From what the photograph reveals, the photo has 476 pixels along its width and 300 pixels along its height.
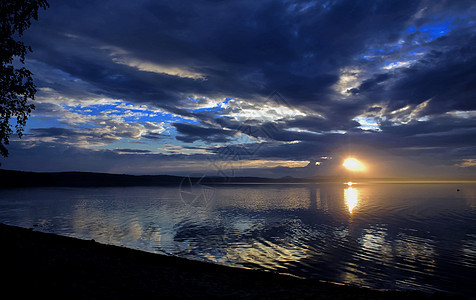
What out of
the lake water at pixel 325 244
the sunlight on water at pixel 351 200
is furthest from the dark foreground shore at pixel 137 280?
the sunlight on water at pixel 351 200

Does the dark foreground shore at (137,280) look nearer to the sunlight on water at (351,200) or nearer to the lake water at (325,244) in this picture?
the lake water at (325,244)

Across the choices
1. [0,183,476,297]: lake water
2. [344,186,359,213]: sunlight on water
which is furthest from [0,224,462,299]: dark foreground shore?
[344,186,359,213]: sunlight on water

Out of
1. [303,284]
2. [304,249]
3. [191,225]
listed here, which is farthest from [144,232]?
[303,284]

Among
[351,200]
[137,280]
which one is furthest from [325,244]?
[351,200]

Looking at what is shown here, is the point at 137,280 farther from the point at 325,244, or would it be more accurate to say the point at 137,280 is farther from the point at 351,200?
the point at 351,200

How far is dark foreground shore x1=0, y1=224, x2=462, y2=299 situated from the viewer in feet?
34.9

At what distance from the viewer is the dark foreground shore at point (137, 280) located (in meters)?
10.6

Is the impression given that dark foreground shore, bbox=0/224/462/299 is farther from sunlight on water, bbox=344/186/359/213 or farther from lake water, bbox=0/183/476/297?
sunlight on water, bbox=344/186/359/213

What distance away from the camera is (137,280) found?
1251cm

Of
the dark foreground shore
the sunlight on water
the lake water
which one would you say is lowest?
the sunlight on water

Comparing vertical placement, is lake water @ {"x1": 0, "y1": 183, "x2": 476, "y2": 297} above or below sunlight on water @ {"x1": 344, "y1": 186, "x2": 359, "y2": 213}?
above

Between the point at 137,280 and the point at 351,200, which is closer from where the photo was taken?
the point at 137,280

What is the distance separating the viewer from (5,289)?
10102mm

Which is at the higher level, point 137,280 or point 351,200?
point 137,280
